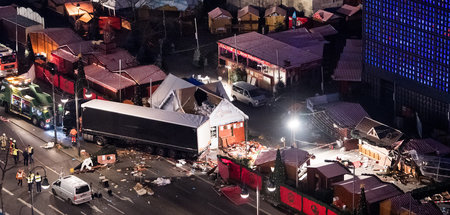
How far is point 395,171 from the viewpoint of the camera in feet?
264

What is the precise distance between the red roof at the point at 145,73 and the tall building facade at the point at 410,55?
74.2ft

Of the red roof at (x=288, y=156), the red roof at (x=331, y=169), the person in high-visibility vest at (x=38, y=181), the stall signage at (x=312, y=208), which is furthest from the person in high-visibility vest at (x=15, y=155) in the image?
the stall signage at (x=312, y=208)

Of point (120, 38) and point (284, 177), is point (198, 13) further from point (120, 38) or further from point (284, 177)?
point (284, 177)

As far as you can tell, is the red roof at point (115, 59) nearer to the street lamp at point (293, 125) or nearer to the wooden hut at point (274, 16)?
the street lamp at point (293, 125)

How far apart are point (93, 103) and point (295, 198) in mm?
25623

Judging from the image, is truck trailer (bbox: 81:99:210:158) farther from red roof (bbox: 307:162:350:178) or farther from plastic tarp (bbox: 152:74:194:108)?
red roof (bbox: 307:162:350:178)

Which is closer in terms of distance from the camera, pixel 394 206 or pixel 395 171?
pixel 394 206

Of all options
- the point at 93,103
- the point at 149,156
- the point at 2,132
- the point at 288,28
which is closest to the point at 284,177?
the point at 149,156

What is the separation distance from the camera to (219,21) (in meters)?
125

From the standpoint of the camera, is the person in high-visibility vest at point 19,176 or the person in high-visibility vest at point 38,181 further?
the person in high-visibility vest at point 19,176

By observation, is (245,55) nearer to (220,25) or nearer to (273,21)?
(273,21)

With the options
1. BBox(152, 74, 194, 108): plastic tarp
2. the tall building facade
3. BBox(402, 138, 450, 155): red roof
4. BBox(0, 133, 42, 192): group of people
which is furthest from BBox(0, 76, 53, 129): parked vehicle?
BBox(402, 138, 450, 155): red roof

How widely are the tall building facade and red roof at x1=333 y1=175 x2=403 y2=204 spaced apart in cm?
1942

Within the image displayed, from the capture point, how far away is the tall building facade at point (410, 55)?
291ft
